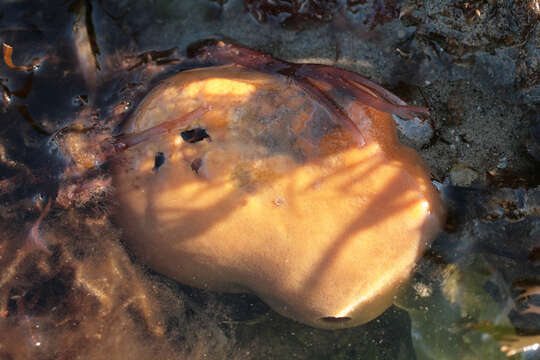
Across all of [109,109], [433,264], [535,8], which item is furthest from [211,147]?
[535,8]

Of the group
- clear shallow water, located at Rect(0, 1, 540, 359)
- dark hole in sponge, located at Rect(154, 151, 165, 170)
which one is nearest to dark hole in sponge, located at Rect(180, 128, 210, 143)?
dark hole in sponge, located at Rect(154, 151, 165, 170)

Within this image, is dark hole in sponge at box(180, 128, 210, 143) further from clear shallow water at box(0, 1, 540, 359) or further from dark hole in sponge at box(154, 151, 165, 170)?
clear shallow water at box(0, 1, 540, 359)

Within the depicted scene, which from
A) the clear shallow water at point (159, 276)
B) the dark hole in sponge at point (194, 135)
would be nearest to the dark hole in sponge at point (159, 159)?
the dark hole in sponge at point (194, 135)

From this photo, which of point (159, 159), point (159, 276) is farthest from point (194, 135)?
point (159, 276)

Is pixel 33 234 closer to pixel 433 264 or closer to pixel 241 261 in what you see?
pixel 241 261

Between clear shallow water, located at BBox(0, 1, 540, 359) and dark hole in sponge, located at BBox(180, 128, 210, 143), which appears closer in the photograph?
dark hole in sponge, located at BBox(180, 128, 210, 143)

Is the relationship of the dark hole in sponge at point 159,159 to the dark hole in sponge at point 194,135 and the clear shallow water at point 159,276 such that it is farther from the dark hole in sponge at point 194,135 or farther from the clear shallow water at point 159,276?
the clear shallow water at point 159,276
